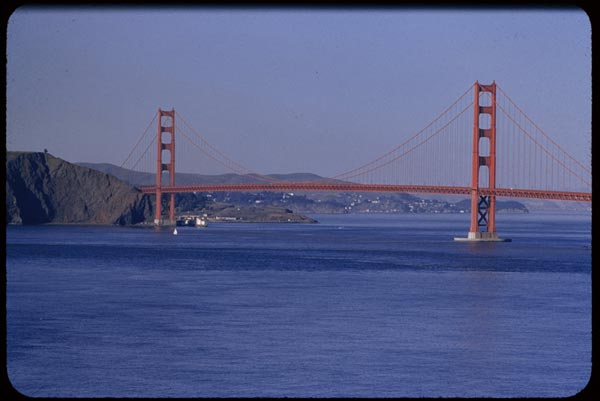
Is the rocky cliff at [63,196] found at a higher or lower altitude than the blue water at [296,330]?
higher

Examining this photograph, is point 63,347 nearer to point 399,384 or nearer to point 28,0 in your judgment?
point 399,384

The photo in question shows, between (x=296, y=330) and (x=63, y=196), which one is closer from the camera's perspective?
(x=296, y=330)

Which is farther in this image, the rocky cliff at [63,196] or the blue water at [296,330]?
the rocky cliff at [63,196]

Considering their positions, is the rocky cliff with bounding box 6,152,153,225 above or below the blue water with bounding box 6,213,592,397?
above

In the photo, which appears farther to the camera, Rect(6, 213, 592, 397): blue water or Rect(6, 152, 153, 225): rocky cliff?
Rect(6, 152, 153, 225): rocky cliff

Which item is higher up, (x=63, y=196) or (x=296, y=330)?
(x=63, y=196)
